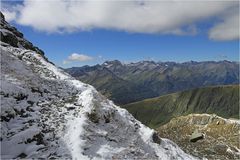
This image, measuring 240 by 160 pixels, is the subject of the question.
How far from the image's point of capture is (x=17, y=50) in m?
30.3

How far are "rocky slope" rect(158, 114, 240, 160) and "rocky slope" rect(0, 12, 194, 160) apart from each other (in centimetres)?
1902

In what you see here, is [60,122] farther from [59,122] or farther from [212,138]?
[212,138]

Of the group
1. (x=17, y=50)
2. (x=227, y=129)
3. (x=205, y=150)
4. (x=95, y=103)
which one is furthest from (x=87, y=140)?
(x=227, y=129)

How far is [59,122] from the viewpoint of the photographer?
2186cm

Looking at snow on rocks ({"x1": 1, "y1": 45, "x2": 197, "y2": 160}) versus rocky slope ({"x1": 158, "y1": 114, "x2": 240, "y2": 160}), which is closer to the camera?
snow on rocks ({"x1": 1, "y1": 45, "x2": 197, "y2": 160})

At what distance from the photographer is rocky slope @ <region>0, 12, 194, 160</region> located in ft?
63.4

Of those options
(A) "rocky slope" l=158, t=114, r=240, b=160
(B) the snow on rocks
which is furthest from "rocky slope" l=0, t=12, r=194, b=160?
(A) "rocky slope" l=158, t=114, r=240, b=160

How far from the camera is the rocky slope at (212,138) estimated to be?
46.0m

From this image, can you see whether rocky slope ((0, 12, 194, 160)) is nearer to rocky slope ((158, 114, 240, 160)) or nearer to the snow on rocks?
the snow on rocks

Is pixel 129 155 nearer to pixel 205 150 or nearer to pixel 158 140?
pixel 158 140

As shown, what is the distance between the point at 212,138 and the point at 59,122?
39214 mm

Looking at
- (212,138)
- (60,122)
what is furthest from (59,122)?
(212,138)

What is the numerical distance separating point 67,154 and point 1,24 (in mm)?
22922

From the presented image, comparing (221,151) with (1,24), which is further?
(221,151)
